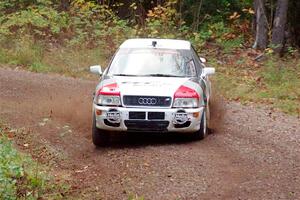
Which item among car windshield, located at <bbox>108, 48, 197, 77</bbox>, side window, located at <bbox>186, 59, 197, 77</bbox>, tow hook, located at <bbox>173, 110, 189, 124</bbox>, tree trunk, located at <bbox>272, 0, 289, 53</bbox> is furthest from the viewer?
tree trunk, located at <bbox>272, 0, 289, 53</bbox>

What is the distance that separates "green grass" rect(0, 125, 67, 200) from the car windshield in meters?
2.65

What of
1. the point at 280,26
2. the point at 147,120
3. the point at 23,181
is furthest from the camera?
the point at 280,26

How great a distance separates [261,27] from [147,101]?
12385 millimetres

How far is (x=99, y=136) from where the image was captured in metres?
9.88

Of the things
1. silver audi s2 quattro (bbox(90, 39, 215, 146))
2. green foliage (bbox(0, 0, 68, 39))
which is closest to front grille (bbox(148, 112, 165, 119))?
silver audi s2 quattro (bbox(90, 39, 215, 146))

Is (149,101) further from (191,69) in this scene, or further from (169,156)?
(191,69)

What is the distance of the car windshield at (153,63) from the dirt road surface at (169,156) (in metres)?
1.10

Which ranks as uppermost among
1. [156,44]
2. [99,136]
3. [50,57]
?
[156,44]

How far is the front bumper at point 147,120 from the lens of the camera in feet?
30.9

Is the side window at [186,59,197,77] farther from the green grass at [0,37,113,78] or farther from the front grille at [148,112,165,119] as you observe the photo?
the green grass at [0,37,113,78]

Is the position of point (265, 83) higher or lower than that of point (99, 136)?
lower

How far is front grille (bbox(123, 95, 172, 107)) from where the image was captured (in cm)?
942

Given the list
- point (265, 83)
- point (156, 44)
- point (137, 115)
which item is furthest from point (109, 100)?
point (265, 83)

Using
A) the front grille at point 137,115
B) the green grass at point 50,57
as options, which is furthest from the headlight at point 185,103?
the green grass at point 50,57
